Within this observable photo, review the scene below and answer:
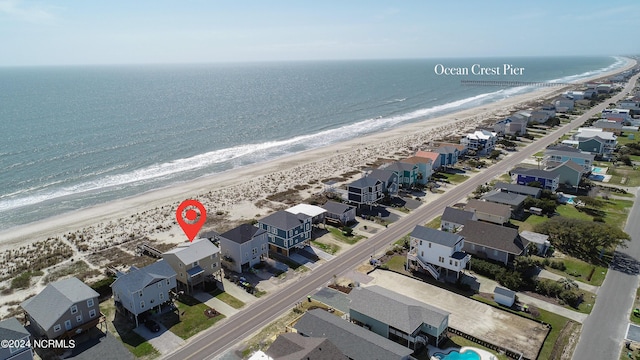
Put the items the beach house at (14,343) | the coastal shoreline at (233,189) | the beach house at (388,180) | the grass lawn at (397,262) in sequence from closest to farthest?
the beach house at (14,343), the grass lawn at (397,262), the coastal shoreline at (233,189), the beach house at (388,180)

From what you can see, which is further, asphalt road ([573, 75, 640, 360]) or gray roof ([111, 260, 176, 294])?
gray roof ([111, 260, 176, 294])

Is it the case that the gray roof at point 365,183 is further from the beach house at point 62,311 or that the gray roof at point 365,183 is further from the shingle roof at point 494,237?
the beach house at point 62,311

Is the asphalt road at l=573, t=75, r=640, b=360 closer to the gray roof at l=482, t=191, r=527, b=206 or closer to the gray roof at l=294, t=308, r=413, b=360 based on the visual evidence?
the gray roof at l=482, t=191, r=527, b=206

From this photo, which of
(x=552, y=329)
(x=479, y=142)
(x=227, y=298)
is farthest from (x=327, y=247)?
(x=479, y=142)

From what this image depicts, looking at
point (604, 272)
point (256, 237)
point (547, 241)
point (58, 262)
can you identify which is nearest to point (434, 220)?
point (547, 241)

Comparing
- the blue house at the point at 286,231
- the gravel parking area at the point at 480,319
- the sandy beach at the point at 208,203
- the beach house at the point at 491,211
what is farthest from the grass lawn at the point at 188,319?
the beach house at the point at 491,211

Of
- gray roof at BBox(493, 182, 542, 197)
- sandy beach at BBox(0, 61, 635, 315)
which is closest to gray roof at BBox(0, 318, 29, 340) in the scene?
sandy beach at BBox(0, 61, 635, 315)
